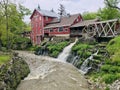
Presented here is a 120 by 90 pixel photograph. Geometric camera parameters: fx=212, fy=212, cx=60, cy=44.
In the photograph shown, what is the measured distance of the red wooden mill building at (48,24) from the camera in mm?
47269

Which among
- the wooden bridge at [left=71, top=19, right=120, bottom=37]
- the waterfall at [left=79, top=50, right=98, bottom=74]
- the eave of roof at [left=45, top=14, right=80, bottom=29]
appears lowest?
the waterfall at [left=79, top=50, right=98, bottom=74]

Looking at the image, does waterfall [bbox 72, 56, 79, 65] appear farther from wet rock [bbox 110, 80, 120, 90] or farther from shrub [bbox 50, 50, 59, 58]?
wet rock [bbox 110, 80, 120, 90]

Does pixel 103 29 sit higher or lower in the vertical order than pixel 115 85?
higher

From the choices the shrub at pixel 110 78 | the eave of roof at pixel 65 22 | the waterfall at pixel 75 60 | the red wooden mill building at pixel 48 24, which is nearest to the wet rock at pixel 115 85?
the shrub at pixel 110 78

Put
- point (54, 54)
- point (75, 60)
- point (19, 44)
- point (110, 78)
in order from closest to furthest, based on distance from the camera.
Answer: point (110, 78) < point (75, 60) < point (54, 54) < point (19, 44)

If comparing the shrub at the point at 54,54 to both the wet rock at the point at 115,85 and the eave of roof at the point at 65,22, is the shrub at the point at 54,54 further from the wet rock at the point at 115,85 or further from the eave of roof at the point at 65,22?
the wet rock at the point at 115,85

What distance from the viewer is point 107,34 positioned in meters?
33.0

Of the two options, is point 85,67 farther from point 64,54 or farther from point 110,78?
point 64,54

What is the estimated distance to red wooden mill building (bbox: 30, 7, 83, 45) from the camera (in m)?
47.3

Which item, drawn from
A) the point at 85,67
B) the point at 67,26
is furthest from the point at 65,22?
the point at 85,67

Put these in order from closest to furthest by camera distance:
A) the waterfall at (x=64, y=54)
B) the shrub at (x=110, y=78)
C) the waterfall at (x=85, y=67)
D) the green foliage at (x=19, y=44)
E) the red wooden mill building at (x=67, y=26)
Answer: the shrub at (x=110, y=78), the waterfall at (x=85, y=67), the waterfall at (x=64, y=54), the red wooden mill building at (x=67, y=26), the green foliage at (x=19, y=44)

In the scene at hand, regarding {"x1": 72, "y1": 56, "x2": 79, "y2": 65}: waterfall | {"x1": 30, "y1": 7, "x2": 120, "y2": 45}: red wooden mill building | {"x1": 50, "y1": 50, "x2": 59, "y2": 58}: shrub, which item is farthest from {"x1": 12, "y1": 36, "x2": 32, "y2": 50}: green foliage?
{"x1": 72, "y1": 56, "x2": 79, "y2": 65}: waterfall

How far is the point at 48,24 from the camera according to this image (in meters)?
54.8

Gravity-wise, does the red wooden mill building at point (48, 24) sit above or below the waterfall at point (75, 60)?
above
